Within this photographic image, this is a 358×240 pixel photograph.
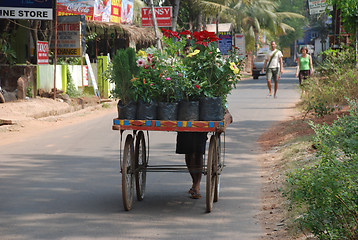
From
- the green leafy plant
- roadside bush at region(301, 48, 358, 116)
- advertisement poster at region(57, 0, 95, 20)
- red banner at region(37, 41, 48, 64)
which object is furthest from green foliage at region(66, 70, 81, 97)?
the green leafy plant

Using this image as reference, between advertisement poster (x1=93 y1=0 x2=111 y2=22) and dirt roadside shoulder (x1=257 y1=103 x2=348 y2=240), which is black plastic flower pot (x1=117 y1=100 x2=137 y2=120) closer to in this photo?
dirt roadside shoulder (x1=257 y1=103 x2=348 y2=240)

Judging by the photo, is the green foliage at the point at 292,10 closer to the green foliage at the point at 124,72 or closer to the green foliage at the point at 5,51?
the green foliage at the point at 5,51

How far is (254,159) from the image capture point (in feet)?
33.8

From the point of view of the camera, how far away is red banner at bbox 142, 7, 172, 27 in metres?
28.5

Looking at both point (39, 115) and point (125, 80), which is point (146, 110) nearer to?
point (125, 80)

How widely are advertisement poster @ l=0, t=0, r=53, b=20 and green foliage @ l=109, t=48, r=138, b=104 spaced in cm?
1196

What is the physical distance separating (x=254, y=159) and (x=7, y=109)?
27.4 feet

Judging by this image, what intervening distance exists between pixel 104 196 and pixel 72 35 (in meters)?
15.2

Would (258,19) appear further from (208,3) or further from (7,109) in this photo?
(7,109)

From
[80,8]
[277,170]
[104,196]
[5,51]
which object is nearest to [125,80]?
[104,196]

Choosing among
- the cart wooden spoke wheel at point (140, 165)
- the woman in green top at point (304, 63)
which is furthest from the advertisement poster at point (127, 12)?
the cart wooden spoke wheel at point (140, 165)

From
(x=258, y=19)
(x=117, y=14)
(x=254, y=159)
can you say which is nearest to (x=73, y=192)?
(x=254, y=159)

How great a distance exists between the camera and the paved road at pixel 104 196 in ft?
19.4

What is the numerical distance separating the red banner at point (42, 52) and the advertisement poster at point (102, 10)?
491 cm
